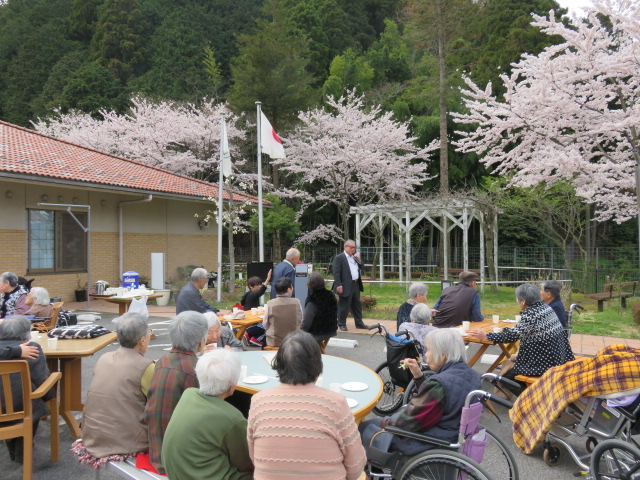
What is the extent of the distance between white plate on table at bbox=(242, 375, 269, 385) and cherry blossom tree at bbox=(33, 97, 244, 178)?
19.4 m

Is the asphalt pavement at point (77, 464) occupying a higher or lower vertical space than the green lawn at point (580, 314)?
lower

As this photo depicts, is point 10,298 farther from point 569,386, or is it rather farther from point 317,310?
point 569,386

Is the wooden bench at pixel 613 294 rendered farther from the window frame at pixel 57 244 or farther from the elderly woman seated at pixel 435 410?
the window frame at pixel 57 244

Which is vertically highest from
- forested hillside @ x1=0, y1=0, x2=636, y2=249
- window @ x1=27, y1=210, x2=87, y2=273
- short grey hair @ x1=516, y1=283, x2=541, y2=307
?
forested hillside @ x1=0, y1=0, x2=636, y2=249

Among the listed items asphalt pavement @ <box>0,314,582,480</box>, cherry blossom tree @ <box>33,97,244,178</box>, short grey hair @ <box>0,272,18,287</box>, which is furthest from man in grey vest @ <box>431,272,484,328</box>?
cherry blossom tree @ <box>33,97,244,178</box>

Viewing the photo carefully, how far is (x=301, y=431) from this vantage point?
72.2 inches

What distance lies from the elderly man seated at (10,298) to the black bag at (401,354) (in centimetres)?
403

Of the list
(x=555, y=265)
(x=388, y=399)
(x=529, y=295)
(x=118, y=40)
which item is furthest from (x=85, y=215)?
(x=118, y=40)

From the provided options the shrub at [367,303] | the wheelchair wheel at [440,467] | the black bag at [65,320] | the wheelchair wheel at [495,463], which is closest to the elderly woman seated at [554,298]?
the wheelchair wheel at [495,463]

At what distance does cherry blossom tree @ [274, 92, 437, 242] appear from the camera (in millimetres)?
19219

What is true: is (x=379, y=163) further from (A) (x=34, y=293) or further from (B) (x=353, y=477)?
(B) (x=353, y=477)

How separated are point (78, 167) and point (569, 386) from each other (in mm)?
12420

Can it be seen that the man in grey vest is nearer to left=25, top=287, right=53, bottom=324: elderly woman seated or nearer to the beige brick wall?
left=25, top=287, right=53, bottom=324: elderly woman seated

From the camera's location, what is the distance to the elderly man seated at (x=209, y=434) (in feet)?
6.51
